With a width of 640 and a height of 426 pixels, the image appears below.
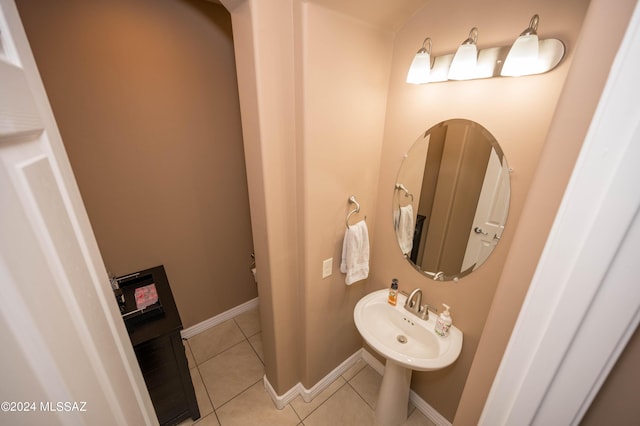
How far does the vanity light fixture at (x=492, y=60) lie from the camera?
84 cm

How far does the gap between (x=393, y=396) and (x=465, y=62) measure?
6.08ft

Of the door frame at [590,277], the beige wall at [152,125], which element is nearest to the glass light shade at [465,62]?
the door frame at [590,277]

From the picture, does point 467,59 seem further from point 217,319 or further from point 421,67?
point 217,319

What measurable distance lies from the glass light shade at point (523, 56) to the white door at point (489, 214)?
0.31 m

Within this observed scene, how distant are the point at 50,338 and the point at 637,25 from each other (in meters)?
0.83

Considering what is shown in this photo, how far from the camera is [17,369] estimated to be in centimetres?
29

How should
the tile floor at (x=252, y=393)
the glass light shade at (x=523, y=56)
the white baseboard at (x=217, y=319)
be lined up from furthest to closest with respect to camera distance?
the white baseboard at (x=217, y=319) < the tile floor at (x=252, y=393) < the glass light shade at (x=523, y=56)

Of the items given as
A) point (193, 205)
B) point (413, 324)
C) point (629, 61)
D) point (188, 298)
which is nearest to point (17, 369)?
point (629, 61)

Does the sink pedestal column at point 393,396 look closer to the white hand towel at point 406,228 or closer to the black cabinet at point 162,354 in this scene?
the white hand towel at point 406,228

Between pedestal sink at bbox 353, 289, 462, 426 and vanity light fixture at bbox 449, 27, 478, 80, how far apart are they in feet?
4.16

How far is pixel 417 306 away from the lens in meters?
1.45

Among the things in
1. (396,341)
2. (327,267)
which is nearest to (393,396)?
(396,341)

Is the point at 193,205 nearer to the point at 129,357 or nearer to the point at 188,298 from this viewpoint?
the point at 188,298

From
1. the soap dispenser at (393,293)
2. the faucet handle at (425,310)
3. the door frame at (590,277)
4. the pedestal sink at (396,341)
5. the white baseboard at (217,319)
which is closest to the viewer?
the door frame at (590,277)
